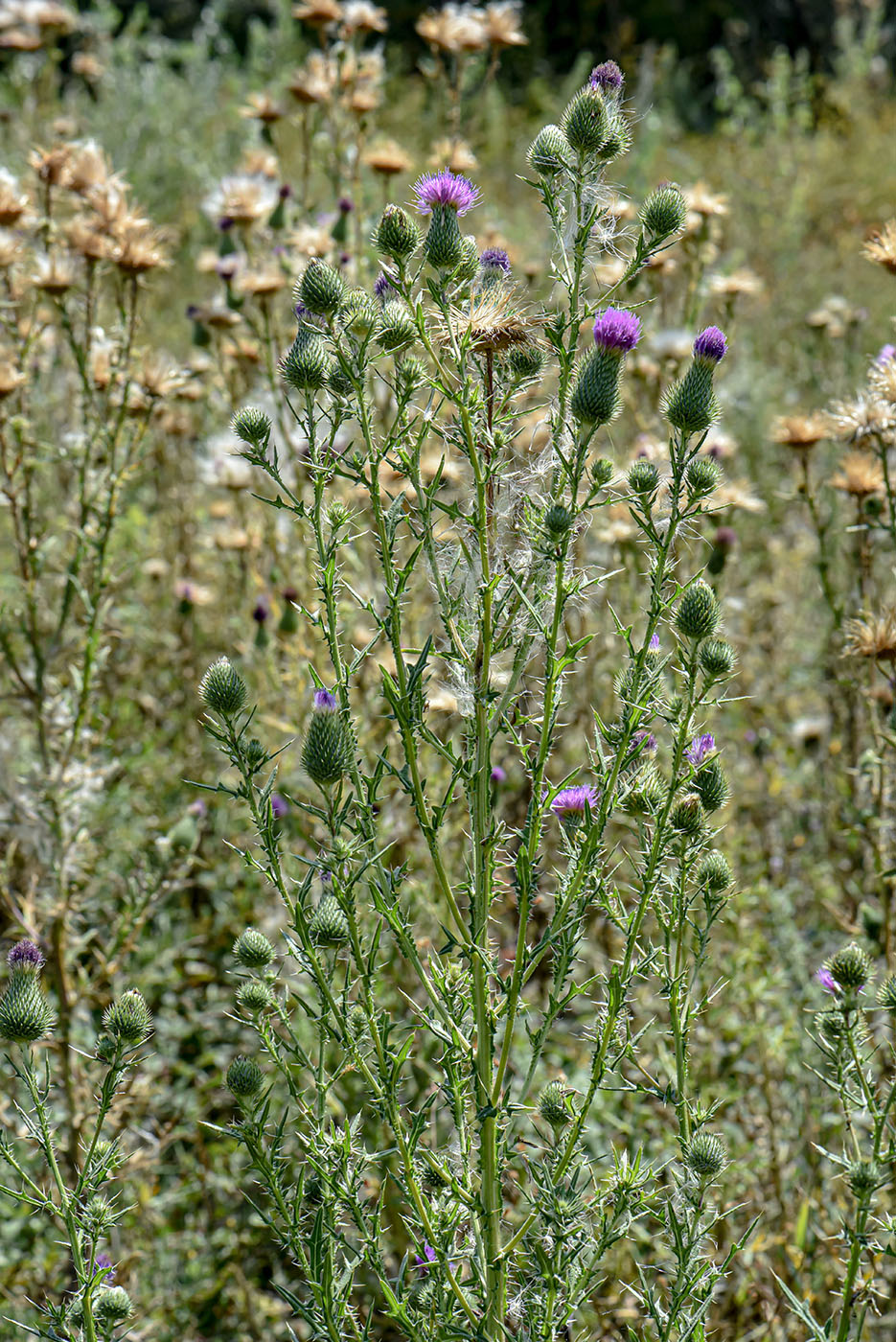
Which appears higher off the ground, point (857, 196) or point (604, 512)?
point (857, 196)

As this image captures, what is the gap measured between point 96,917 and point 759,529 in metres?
3.38

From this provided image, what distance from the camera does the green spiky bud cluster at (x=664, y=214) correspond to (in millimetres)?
1462

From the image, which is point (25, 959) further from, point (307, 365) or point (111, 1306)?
point (307, 365)

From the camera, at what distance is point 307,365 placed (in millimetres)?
1488

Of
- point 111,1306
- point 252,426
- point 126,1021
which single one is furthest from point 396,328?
point 111,1306

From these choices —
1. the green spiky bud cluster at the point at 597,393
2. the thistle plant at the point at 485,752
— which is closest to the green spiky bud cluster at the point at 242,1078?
the thistle plant at the point at 485,752

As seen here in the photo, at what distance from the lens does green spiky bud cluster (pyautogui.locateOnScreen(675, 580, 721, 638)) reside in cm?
157

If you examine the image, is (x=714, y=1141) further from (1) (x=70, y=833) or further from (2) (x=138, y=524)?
(2) (x=138, y=524)

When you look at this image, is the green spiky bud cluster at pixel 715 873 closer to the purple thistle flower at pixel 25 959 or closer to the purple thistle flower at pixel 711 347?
the purple thistle flower at pixel 711 347

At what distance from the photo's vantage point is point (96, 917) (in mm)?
3346

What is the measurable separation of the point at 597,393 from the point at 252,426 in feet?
1.41

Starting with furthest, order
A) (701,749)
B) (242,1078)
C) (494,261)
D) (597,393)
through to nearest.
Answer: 1. (701,749)
2. (494,261)
3. (242,1078)
4. (597,393)

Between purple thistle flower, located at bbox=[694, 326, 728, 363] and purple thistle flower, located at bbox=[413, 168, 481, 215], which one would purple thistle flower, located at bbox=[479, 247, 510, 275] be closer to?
purple thistle flower, located at bbox=[413, 168, 481, 215]

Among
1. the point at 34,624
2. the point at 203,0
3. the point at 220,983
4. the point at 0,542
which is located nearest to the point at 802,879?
the point at 220,983
